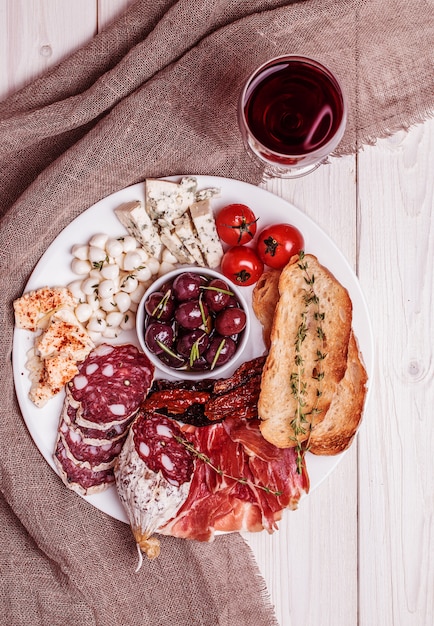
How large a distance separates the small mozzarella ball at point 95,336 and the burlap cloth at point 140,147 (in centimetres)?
22

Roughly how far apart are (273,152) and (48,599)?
1.35m

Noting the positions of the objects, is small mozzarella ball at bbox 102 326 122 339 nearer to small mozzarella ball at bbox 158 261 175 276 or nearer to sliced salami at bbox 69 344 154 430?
sliced salami at bbox 69 344 154 430

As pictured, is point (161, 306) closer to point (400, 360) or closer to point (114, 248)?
point (114, 248)

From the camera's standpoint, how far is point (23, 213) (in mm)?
1725

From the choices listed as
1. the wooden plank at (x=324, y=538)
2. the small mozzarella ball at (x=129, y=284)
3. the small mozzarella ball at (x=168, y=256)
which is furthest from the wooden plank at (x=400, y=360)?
the small mozzarella ball at (x=129, y=284)

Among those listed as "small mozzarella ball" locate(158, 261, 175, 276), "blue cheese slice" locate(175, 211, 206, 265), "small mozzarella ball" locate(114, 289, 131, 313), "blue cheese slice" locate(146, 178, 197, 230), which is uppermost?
"blue cheese slice" locate(146, 178, 197, 230)

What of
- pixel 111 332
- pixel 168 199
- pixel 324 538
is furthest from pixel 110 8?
pixel 324 538

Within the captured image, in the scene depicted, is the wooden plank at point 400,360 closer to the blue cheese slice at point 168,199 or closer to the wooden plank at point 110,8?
the blue cheese slice at point 168,199

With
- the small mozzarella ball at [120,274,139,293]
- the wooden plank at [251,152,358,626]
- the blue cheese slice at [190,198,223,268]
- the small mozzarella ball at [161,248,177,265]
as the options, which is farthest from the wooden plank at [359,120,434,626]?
the small mozzarella ball at [120,274,139,293]

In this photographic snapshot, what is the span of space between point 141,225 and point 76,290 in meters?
0.25

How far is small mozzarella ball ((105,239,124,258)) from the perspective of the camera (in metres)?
1.72

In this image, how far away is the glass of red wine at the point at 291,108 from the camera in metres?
1.61

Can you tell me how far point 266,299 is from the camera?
5.72 feet

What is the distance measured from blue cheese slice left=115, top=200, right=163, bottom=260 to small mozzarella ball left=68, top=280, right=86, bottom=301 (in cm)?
20
